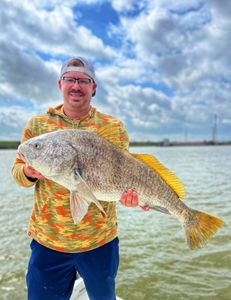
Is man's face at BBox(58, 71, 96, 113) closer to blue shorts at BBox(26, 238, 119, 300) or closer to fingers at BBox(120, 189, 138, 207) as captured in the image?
fingers at BBox(120, 189, 138, 207)

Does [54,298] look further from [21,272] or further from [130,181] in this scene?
[21,272]

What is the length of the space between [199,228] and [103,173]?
1237mm

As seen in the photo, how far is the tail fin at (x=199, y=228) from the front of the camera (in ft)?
12.0

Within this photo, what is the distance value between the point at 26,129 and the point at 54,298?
74.4 inches

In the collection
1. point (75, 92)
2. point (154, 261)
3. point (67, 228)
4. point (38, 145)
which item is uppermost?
point (75, 92)

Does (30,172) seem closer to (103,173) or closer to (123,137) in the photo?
(103,173)

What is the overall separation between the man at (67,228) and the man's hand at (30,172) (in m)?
0.13

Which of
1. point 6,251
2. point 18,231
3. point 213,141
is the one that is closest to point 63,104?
point 6,251

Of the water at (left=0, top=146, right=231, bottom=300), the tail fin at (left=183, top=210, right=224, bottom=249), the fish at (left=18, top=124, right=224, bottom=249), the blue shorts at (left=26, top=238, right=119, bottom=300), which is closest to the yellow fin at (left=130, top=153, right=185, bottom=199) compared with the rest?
the fish at (left=18, top=124, right=224, bottom=249)

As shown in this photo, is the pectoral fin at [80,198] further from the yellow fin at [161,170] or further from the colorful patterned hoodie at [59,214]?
the yellow fin at [161,170]

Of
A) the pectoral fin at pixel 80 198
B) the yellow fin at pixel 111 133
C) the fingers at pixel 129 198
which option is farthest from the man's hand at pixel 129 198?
the yellow fin at pixel 111 133

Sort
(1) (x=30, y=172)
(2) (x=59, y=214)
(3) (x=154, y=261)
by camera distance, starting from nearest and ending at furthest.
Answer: (1) (x=30, y=172)
(2) (x=59, y=214)
(3) (x=154, y=261)

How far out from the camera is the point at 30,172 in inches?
133

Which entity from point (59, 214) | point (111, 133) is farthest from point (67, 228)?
point (111, 133)
